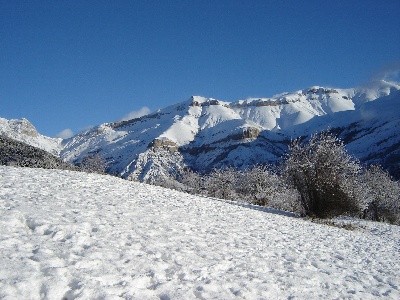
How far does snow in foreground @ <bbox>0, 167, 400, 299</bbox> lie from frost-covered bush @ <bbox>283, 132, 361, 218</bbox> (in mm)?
13611

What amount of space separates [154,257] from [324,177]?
2393 centimetres

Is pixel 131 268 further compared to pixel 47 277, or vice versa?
pixel 131 268

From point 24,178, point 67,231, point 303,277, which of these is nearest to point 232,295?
point 303,277

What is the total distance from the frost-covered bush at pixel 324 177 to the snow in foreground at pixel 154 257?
13.6 m

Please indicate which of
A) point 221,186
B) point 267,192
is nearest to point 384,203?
point 267,192

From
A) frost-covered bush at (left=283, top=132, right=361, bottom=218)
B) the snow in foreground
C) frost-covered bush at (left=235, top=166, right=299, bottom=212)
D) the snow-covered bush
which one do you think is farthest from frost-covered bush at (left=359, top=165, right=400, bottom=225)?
the snow in foreground

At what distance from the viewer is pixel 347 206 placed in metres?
30.3

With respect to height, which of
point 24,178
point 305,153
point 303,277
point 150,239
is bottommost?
point 303,277

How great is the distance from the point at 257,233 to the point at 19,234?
9.74 meters

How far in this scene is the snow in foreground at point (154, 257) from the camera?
6.91 metres

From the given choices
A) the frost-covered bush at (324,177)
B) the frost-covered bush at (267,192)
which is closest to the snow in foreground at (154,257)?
the frost-covered bush at (324,177)

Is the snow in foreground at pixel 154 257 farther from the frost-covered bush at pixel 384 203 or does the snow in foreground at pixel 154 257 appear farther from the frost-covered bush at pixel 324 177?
the frost-covered bush at pixel 384 203

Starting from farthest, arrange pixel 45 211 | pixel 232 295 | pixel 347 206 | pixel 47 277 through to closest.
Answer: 1. pixel 347 206
2. pixel 45 211
3. pixel 232 295
4. pixel 47 277

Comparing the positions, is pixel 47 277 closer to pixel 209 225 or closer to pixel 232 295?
pixel 232 295
